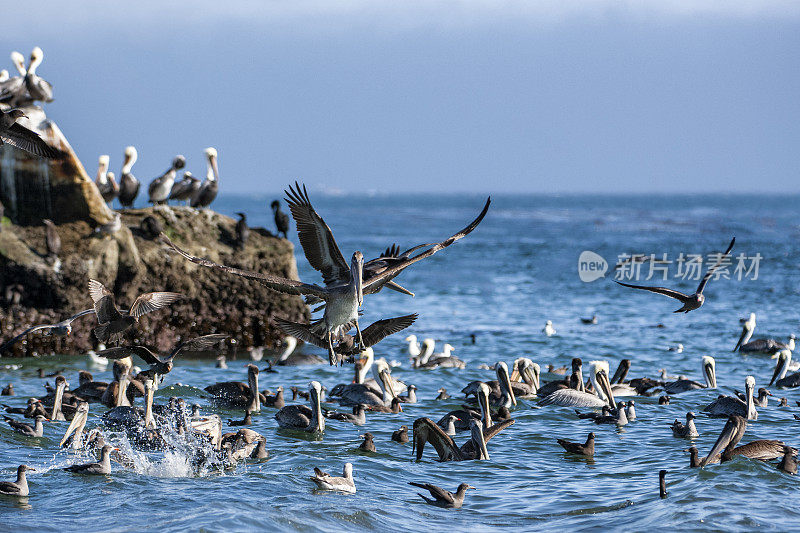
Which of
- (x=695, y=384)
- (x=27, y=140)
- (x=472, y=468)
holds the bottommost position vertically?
(x=472, y=468)

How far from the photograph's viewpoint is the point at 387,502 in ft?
31.3

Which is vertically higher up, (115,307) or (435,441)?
(115,307)

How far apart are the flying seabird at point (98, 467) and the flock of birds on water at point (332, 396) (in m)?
0.01

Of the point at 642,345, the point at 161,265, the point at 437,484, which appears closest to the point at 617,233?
the point at 642,345

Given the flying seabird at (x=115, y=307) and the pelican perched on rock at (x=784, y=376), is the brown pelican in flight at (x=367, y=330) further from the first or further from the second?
the pelican perched on rock at (x=784, y=376)

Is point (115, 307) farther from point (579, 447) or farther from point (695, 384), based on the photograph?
point (695, 384)

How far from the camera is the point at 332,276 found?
31.8 feet

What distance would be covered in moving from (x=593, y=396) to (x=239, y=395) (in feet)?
16.3

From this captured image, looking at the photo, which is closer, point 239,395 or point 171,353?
point 171,353

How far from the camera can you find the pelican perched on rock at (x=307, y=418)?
12.3 meters

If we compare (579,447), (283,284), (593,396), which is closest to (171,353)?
(283,284)

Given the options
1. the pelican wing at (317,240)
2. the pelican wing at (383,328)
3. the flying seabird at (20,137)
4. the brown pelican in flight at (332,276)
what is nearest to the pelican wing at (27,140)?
the flying seabird at (20,137)

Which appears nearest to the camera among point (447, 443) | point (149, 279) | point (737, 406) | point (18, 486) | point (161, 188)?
point (18, 486)

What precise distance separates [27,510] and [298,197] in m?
3.72
